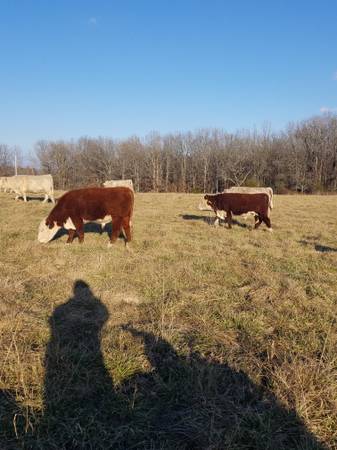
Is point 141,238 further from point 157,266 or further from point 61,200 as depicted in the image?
point 157,266

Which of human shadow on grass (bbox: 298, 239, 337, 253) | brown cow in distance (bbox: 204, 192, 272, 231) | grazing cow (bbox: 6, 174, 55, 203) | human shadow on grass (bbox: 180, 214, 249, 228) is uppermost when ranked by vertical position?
grazing cow (bbox: 6, 174, 55, 203)

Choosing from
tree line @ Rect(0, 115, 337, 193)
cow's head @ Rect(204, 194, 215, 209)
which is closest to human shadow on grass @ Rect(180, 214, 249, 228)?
cow's head @ Rect(204, 194, 215, 209)

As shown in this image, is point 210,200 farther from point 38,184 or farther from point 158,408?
point 38,184

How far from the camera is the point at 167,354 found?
403cm

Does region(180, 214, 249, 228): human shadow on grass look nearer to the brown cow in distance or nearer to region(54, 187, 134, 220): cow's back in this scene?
the brown cow in distance

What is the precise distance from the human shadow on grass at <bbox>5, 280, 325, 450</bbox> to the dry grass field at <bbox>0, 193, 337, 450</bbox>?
0.04 ft

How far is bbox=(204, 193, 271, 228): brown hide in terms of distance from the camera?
13.0 metres

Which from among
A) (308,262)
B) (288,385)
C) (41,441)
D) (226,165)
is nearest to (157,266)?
(308,262)

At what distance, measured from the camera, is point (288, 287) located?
630 centimetres

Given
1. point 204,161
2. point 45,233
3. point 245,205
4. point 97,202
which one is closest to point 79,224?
point 97,202

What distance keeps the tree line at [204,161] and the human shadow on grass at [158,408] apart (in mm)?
51580

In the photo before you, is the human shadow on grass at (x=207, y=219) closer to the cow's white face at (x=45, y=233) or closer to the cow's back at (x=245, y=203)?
the cow's back at (x=245, y=203)

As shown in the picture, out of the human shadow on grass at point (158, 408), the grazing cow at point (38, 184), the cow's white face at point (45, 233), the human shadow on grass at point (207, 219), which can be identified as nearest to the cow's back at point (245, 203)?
the human shadow on grass at point (207, 219)

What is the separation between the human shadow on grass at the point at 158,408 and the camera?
9.18ft
